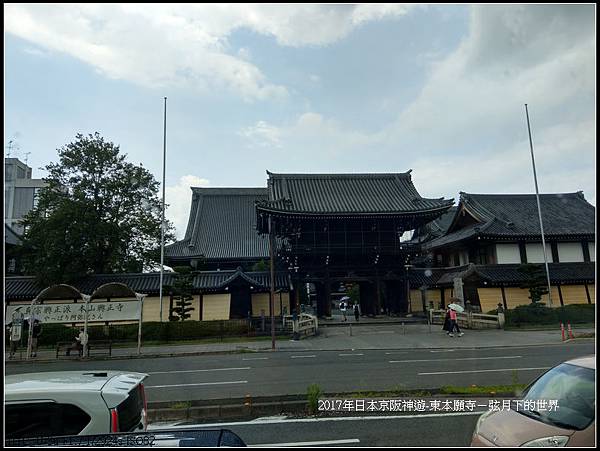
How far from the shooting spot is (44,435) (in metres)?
4.02

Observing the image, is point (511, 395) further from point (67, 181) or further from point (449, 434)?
point (67, 181)

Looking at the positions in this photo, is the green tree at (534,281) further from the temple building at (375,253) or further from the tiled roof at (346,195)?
the tiled roof at (346,195)

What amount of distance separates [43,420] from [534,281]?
28.3 metres

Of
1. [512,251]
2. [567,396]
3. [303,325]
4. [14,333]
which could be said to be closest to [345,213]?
[303,325]

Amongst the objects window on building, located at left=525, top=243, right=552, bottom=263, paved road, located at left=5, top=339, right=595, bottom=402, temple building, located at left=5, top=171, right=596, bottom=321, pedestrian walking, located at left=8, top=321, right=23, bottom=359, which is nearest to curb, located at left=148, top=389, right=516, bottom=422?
paved road, located at left=5, top=339, right=595, bottom=402

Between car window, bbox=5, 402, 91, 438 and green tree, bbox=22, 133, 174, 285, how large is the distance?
22.8 m

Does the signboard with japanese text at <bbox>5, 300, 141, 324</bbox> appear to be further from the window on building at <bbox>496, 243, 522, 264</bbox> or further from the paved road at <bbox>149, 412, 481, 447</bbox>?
the window on building at <bbox>496, 243, 522, 264</bbox>

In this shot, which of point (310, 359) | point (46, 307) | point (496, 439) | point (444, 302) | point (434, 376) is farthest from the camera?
point (444, 302)

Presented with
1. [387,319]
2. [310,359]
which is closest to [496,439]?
[310,359]

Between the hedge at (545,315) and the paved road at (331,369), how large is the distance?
23.9 ft

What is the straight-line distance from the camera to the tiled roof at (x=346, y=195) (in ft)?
94.0

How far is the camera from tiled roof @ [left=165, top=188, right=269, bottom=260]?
112 ft

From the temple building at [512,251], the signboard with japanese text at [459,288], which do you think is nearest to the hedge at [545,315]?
the temple building at [512,251]

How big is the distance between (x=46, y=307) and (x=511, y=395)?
736 inches
